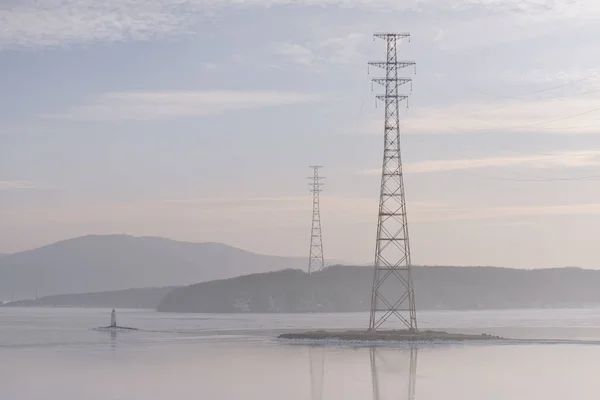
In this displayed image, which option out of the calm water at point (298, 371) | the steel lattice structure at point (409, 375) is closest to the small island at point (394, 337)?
the calm water at point (298, 371)

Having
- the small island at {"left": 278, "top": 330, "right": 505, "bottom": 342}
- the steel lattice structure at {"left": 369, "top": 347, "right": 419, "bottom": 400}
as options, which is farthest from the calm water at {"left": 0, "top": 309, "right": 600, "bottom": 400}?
the small island at {"left": 278, "top": 330, "right": 505, "bottom": 342}

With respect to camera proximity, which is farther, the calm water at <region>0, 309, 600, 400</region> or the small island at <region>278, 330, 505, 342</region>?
the small island at <region>278, 330, 505, 342</region>

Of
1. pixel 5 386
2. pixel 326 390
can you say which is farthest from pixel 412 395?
pixel 5 386

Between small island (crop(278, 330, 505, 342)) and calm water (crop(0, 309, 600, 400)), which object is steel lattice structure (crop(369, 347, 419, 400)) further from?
small island (crop(278, 330, 505, 342))

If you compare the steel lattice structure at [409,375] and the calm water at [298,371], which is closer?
the steel lattice structure at [409,375]

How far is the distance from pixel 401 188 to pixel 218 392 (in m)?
28.5

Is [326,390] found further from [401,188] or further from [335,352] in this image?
[401,188]

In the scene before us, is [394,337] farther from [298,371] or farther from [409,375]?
[409,375]

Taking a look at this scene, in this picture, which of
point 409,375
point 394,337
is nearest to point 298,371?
point 409,375

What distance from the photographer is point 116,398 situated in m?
31.9

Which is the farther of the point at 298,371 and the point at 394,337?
the point at 394,337

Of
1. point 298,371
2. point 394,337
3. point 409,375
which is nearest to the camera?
point 409,375

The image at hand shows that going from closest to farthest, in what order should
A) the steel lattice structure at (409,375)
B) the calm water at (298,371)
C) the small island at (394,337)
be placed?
the steel lattice structure at (409,375), the calm water at (298,371), the small island at (394,337)

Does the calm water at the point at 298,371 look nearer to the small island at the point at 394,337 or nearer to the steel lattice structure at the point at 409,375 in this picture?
the steel lattice structure at the point at 409,375
